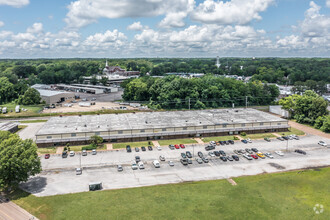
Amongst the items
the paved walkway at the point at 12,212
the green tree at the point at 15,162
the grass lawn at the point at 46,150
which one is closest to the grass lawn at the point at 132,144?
the grass lawn at the point at 46,150

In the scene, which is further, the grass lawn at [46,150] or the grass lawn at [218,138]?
the grass lawn at [218,138]

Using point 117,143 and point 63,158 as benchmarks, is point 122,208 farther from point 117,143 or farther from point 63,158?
point 117,143

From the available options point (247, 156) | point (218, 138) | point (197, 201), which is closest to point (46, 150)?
point (197, 201)

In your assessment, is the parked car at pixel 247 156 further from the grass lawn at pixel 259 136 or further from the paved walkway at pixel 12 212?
the paved walkway at pixel 12 212

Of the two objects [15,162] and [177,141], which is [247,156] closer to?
[177,141]

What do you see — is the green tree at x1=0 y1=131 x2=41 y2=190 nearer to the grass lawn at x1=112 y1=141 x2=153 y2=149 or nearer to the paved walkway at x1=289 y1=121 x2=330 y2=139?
the grass lawn at x1=112 y1=141 x2=153 y2=149

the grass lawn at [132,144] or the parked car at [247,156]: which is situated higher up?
the grass lawn at [132,144]

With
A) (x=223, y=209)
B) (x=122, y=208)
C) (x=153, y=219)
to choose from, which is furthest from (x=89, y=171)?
(x=223, y=209)
